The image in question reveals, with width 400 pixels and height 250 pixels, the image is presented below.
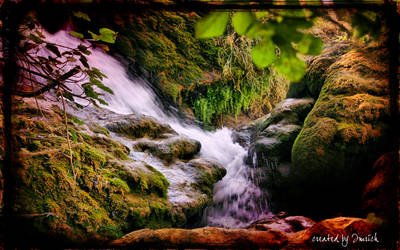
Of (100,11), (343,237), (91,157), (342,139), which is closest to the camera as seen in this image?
(100,11)

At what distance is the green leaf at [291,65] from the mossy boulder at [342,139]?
1.55 meters

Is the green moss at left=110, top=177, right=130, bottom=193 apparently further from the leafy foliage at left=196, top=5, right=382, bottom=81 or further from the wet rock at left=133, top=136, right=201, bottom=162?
the leafy foliage at left=196, top=5, right=382, bottom=81

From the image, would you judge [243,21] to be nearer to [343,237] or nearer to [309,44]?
[309,44]

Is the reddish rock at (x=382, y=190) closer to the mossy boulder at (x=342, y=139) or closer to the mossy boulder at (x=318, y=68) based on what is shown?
the mossy boulder at (x=342, y=139)

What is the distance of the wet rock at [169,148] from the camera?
6.75 ft

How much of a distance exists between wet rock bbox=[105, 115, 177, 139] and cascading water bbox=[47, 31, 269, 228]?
0.46m

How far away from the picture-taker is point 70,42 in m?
2.01

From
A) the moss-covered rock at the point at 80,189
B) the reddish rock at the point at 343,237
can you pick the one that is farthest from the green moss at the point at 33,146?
the reddish rock at the point at 343,237

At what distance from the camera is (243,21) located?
405 mm

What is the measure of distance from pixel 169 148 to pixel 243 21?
1.88 metres

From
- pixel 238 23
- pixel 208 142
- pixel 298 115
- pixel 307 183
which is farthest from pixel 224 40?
pixel 238 23

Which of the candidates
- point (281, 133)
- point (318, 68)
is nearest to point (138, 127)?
point (281, 133)

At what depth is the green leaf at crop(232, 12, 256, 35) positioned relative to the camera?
399 millimetres

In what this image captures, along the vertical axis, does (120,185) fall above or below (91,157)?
below
